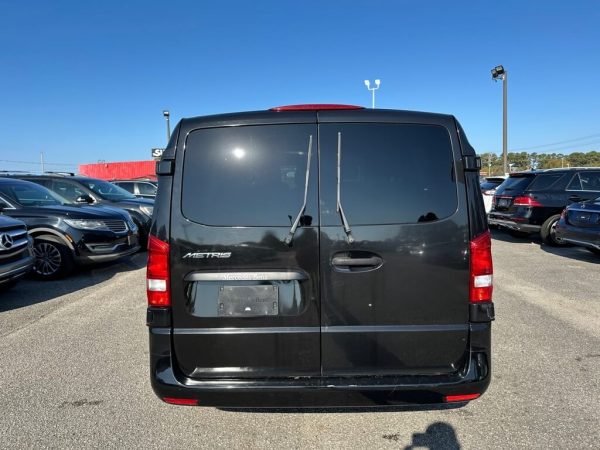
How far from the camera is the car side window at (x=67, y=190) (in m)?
9.45

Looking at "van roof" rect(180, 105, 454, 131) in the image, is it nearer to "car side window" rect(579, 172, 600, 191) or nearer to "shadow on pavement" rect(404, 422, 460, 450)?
"shadow on pavement" rect(404, 422, 460, 450)

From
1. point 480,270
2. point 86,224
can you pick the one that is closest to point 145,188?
point 86,224

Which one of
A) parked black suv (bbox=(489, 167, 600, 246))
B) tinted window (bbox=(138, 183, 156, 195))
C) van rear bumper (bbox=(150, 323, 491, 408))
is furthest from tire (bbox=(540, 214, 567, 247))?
tinted window (bbox=(138, 183, 156, 195))

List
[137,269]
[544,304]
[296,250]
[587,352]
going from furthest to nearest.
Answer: [137,269]
[544,304]
[587,352]
[296,250]

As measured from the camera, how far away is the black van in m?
2.21

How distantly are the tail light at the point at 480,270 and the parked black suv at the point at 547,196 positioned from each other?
28.8 feet

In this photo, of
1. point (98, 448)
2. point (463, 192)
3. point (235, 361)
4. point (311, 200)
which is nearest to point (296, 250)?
point (311, 200)

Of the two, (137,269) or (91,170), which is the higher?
(91,170)

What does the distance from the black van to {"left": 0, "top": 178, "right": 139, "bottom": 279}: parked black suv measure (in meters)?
5.38

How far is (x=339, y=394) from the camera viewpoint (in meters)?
2.21

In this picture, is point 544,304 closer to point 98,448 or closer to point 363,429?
point 363,429

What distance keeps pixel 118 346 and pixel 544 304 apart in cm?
514

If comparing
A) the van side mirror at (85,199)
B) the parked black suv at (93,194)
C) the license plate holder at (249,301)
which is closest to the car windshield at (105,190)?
the parked black suv at (93,194)

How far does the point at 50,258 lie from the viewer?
6824 millimetres
